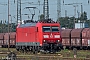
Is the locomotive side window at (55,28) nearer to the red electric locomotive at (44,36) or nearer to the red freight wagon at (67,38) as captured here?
the red electric locomotive at (44,36)

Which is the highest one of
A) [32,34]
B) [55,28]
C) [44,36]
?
[55,28]

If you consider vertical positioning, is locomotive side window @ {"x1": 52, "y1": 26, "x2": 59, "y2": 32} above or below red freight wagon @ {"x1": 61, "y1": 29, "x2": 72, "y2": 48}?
above

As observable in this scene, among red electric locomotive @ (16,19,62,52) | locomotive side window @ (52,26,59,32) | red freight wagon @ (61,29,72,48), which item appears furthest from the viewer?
red freight wagon @ (61,29,72,48)

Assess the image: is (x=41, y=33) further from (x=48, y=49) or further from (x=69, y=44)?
(x=69, y=44)

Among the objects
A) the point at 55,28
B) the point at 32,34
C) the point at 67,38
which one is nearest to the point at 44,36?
the point at 55,28

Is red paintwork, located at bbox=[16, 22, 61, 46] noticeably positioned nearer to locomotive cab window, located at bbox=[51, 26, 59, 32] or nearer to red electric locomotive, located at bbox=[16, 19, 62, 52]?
red electric locomotive, located at bbox=[16, 19, 62, 52]

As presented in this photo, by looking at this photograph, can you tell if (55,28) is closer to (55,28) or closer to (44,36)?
(55,28)

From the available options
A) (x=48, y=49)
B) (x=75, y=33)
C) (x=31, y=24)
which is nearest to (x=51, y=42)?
(x=48, y=49)

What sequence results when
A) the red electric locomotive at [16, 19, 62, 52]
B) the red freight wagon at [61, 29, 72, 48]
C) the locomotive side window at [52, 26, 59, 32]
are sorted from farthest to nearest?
the red freight wagon at [61, 29, 72, 48]
the locomotive side window at [52, 26, 59, 32]
the red electric locomotive at [16, 19, 62, 52]

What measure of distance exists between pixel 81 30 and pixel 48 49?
794 inches

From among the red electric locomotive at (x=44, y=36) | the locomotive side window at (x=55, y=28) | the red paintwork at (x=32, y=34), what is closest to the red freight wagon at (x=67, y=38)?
the red paintwork at (x=32, y=34)

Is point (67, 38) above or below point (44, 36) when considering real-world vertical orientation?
below

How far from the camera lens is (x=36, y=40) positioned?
51531mm

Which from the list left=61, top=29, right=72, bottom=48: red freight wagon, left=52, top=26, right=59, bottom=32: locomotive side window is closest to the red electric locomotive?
left=52, top=26, right=59, bottom=32: locomotive side window
